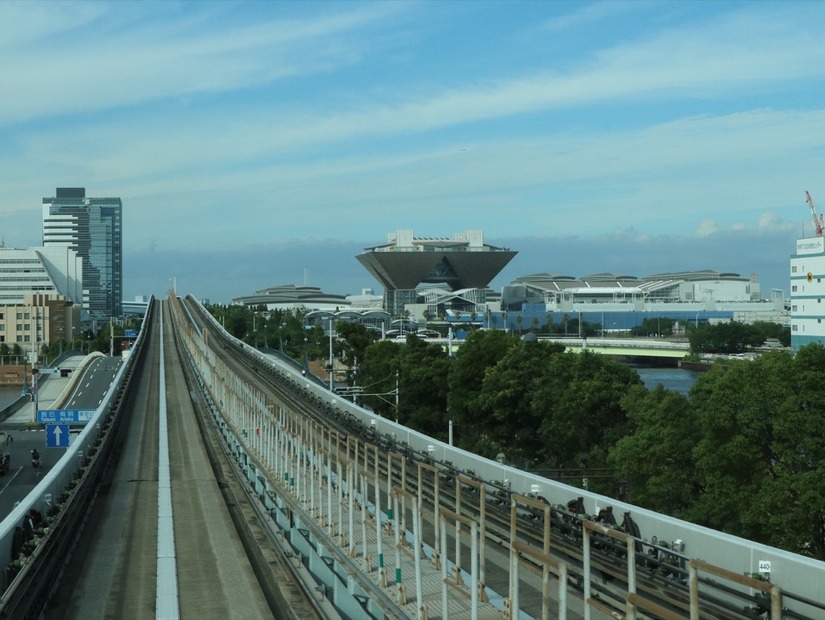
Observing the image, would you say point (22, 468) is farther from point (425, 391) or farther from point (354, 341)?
point (354, 341)

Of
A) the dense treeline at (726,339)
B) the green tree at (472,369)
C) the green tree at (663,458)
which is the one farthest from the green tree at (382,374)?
the dense treeline at (726,339)

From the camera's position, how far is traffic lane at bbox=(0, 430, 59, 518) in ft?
113

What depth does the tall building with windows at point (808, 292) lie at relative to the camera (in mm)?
80188

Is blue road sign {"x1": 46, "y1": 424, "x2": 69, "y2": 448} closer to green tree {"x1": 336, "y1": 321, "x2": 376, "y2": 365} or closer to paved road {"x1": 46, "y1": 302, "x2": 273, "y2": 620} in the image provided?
paved road {"x1": 46, "y1": 302, "x2": 273, "y2": 620}

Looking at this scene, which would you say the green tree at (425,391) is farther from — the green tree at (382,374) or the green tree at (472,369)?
the green tree at (472,369)

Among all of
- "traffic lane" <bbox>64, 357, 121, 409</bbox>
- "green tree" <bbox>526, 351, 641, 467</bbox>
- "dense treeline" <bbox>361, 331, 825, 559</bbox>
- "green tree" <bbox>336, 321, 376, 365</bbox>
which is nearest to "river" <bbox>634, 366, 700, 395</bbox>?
"green tree" <bbox>336, 321, 376, 365</bbox>

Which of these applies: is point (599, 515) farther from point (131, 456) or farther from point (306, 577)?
point (131, 456)

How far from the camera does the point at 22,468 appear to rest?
4156 cm

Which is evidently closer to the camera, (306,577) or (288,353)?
(306,577)

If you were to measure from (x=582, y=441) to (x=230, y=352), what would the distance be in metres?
34.4

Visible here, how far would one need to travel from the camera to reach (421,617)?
906 centimetres

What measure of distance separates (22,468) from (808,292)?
63.0 metres

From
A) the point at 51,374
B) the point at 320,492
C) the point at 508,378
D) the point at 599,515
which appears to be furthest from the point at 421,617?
the point at 51,374

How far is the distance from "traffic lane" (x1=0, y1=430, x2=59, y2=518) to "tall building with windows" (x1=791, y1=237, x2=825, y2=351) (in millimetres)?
57281
